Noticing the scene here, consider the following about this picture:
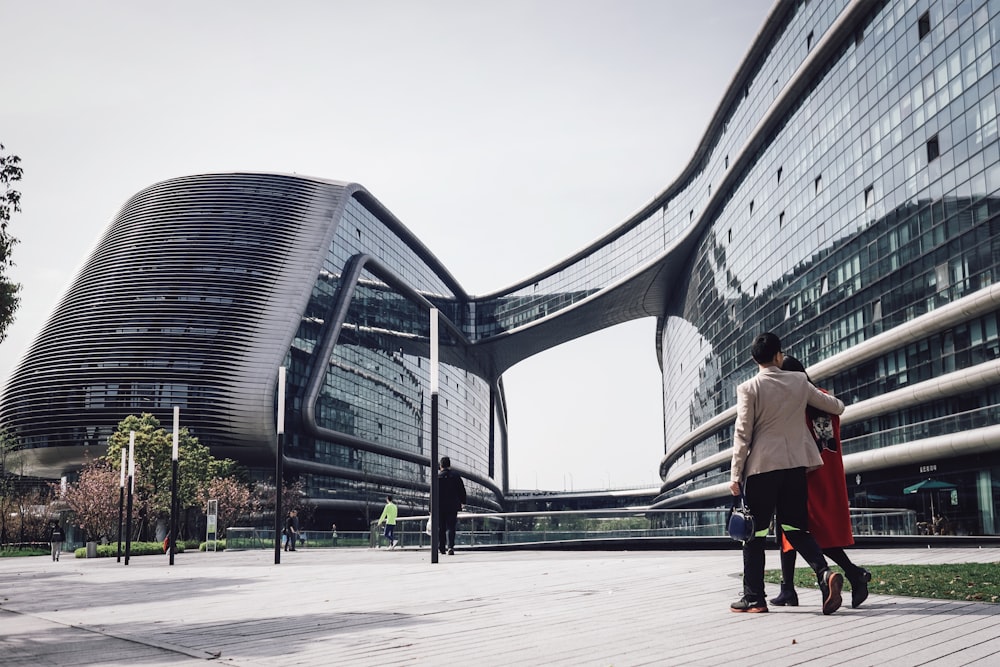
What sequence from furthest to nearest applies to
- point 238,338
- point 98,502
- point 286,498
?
1. point 238,338
2. point 286,498
3. point 98,502

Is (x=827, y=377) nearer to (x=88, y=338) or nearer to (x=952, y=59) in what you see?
(x=952, y=59)

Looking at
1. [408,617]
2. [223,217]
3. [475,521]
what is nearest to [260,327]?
[223,217]

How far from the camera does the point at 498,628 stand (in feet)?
20.2

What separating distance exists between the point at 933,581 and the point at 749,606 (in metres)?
2.77

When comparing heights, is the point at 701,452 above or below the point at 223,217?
below

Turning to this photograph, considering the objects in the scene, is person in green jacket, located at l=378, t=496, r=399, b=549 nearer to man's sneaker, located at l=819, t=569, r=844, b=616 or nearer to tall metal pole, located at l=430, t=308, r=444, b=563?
tall metal pole, located at l=430, t=308, r=444, b=563

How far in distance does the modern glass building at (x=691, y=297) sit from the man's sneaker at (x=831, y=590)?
111ft

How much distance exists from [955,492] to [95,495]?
4829cm

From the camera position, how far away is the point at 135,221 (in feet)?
265

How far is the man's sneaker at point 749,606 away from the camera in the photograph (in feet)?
21.1

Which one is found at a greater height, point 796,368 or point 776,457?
point 796,368

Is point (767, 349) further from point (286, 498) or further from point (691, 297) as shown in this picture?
point (691, 297)

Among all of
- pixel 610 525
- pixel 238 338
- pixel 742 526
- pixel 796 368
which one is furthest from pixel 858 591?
pixel 238 338

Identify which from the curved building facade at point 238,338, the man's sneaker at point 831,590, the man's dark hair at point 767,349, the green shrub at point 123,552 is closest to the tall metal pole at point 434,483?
the man's dark hair at point 767,349
